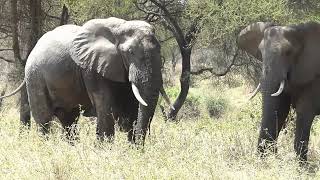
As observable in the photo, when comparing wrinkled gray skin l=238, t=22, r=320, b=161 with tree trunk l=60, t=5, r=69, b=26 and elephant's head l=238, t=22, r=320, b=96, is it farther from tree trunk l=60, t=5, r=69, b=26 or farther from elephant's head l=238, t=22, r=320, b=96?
tree trunk l=60, t=5, r=69, b=26

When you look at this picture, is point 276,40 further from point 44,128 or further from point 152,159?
point 44,128

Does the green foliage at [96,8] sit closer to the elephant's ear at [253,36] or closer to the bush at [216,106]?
the elephant's ear at [253,36]

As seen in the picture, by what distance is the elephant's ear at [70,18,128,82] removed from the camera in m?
7.94

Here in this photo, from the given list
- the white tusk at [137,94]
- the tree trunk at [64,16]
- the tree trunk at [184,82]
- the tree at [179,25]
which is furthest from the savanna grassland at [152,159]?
the tree at [179,25]

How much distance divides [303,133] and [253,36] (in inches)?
65.9

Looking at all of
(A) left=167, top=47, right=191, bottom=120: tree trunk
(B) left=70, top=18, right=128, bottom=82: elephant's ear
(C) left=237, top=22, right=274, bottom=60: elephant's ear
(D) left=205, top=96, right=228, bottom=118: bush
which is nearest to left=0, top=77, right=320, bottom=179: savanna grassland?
(B) left=70, top=18, right=128, bottom=82: elephant's ear

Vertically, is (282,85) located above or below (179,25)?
above

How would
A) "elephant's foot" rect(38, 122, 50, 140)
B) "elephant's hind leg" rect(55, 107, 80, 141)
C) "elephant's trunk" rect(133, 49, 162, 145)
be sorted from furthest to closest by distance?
"elephant's hind leg" rect(55, 107, 80, 141) → "elephant's foot" rect(38, 122, 50, 140) → "elephant's trunk" rect(133, 49, 162, 145)

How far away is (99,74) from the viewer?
8102 mm

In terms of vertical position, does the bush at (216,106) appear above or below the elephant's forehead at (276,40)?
below

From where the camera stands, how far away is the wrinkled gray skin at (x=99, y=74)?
7578 mm

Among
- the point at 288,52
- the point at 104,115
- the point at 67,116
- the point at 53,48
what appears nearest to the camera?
the point at 288,52

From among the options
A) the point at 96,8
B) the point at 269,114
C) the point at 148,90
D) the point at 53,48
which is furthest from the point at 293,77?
the point at 96,8

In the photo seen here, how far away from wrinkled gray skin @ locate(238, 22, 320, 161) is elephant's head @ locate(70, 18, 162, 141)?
1435 millimetres
